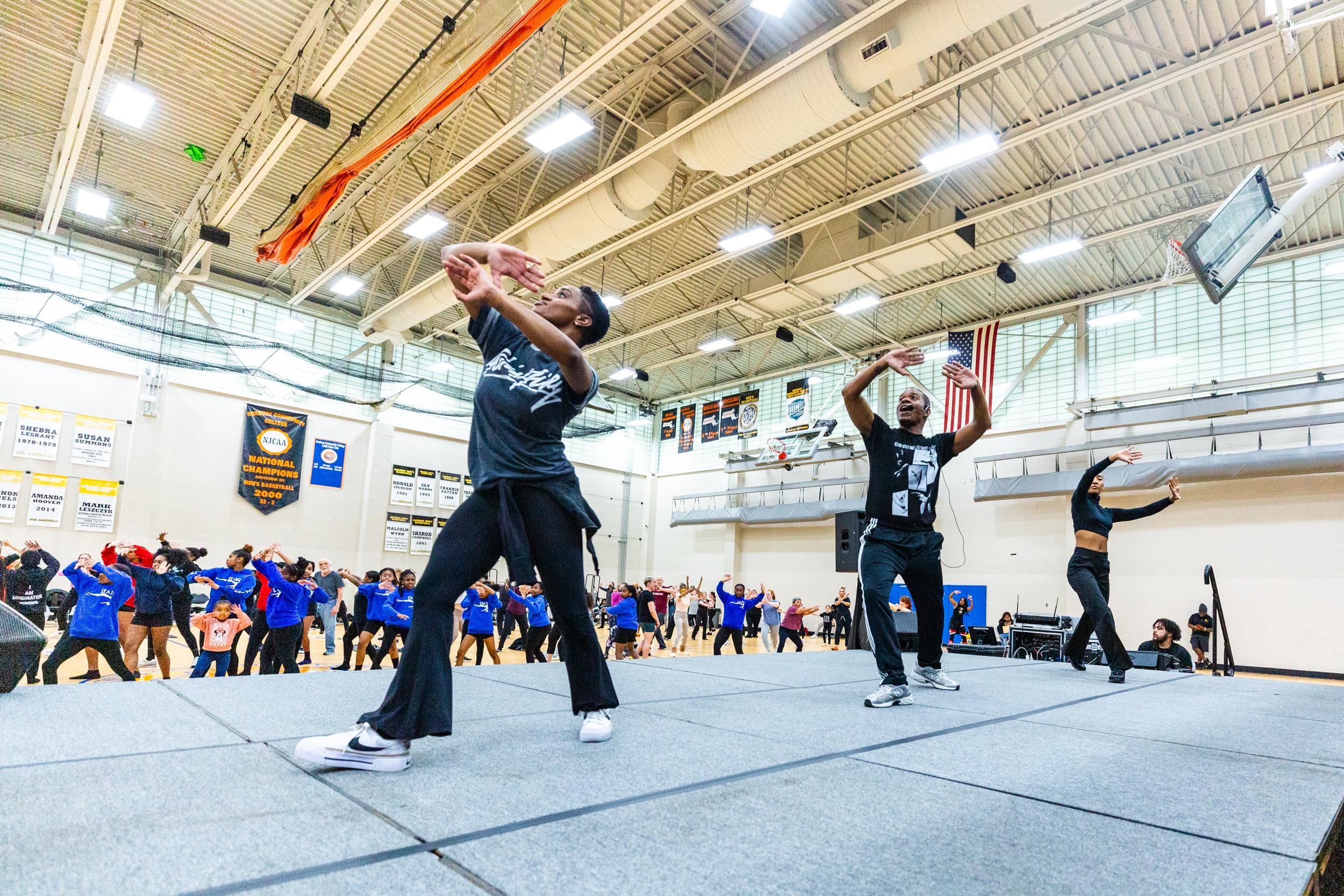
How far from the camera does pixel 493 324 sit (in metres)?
2.40

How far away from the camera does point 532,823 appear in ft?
4.68

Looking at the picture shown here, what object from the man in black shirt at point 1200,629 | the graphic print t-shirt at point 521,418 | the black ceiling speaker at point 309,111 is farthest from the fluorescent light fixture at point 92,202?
the man in black shirt at point 1200,629

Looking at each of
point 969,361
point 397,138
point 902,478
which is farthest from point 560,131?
point 969,361

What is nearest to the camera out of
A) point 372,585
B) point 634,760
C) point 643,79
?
point 634,760

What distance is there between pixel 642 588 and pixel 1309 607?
10.9m

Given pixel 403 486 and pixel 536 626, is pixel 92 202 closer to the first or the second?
pixel 403 486

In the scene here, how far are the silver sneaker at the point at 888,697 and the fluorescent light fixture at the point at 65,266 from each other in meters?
16.8

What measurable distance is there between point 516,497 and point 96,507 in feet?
53.0

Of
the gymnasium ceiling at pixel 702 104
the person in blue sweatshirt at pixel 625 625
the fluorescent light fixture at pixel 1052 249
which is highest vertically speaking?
the gymnasium ceiling at pixel 702 104

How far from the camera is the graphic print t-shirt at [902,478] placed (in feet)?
12.0

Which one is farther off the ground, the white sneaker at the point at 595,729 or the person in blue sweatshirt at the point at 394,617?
the white sneaker at the point at 595,729

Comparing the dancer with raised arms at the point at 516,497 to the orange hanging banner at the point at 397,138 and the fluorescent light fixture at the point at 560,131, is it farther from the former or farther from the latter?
the fluorescent light fixture at the point at 560,131

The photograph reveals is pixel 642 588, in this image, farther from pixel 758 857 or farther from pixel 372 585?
pixel 758 857

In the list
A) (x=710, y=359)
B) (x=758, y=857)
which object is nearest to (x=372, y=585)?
(x=758, y=857)
